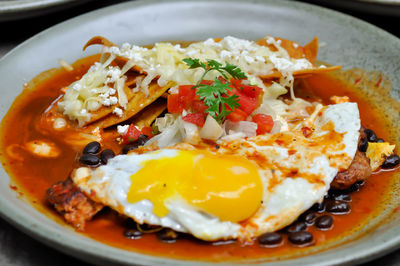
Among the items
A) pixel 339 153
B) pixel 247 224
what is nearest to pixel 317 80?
pixel 339 153

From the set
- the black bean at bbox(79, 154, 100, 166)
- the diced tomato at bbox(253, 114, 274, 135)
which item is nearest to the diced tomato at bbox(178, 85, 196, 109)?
the diced tomato at bbox(253, 114, 274, 135)

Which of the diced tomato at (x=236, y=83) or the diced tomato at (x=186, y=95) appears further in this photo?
the diced tomato at (x=236, y=83)

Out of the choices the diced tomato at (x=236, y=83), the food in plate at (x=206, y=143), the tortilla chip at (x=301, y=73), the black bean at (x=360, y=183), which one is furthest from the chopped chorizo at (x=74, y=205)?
the tortilla chip at (x=301, y=73)

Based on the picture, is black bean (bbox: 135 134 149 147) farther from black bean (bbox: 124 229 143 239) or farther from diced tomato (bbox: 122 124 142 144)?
black bean (bbox: 124 229 143 239)

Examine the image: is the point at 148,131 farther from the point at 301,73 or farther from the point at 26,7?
the point at 26,7

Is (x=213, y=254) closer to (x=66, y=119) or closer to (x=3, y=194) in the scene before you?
(x=3, y=194)

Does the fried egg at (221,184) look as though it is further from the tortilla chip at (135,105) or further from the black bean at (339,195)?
the tortilla chip at (135,105)
